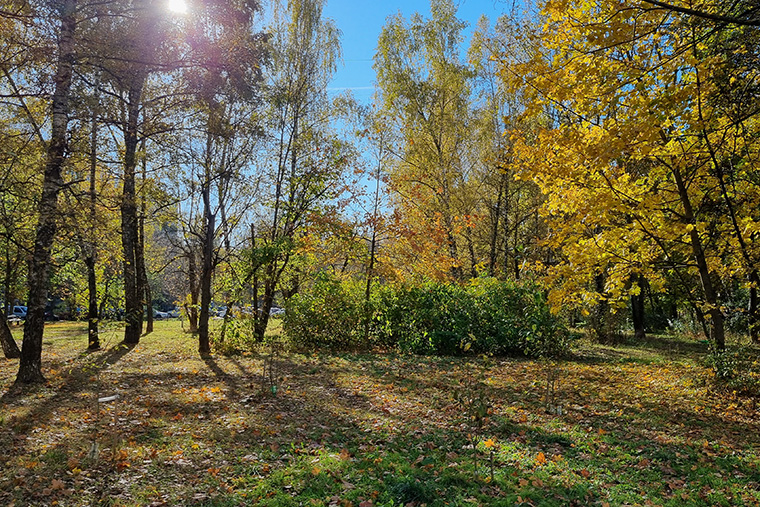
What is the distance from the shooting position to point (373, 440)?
4.69 metres

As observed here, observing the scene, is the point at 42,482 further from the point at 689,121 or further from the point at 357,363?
the point at 689,121

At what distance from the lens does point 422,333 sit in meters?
11.0

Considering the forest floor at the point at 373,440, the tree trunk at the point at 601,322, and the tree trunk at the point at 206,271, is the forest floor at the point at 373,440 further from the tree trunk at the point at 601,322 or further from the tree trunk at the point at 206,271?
the tree trunk at the point at 601,322

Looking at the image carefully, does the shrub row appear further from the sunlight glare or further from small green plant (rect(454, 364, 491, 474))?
the sunlight glare

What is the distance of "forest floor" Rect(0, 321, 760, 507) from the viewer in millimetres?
3428

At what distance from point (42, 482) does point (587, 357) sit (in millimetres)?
9909

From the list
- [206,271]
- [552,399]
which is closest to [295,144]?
[206,271]

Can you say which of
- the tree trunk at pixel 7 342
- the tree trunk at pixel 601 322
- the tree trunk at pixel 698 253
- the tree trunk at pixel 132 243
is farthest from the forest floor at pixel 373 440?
the tree trunk at pixel 601 322

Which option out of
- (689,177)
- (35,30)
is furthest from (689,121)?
(35,30)

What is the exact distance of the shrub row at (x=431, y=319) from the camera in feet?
33.6

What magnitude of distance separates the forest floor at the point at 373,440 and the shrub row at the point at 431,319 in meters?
2.39

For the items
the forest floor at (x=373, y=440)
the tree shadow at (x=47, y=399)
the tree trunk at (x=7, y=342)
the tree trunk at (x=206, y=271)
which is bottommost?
the forest floor at (x=373, y=440)

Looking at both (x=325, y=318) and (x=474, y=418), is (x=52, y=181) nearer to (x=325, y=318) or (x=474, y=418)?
(x=474, y=418)

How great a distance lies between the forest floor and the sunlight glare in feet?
17.3
